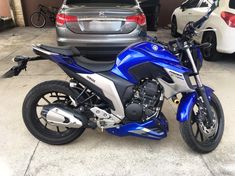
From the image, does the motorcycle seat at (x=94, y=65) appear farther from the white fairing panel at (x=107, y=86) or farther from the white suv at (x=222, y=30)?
the white suv at (x=222, y=30)

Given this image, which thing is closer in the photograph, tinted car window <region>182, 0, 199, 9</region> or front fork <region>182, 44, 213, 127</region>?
front fork <region>182, 44, 213, 127</region>

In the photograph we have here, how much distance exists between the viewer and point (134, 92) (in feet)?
8.98

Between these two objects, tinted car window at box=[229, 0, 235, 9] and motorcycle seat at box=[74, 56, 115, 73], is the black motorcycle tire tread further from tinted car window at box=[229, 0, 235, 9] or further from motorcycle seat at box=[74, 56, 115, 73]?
tinted car window at box=[229, 0, 235, 9]

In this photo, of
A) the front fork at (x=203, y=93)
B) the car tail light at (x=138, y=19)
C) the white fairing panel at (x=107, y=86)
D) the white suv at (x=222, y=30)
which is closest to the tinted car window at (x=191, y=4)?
the white suv at (x=222, y=30)

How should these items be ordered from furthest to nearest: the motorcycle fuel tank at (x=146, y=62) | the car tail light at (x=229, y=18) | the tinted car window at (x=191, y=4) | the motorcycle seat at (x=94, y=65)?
the tinted car window at (x=191, y=4) → the car tail light at (x=229, y=18) → the motorcycle seat at (x=94, y=65) → the motorcycle fuel tank at (x=146, y=62)

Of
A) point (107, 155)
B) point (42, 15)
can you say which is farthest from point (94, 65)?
point (42, 15)

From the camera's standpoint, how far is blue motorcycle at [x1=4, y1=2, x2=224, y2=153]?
8.64 ft

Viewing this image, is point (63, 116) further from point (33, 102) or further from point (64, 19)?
point (64, 19)

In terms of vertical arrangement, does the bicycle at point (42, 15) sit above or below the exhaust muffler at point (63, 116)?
below

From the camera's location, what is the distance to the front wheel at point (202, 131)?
2.72 meters

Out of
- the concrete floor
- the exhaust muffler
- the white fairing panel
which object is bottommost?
the concrete floor

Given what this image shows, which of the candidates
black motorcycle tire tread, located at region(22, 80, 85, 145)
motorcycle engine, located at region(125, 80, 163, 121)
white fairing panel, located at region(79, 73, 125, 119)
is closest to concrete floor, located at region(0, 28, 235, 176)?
black motorcycle tire tread, located at region(22, 80, 85, 145)

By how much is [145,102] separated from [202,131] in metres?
0.65

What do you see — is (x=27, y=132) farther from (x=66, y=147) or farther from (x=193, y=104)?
(x=193, y=104)
